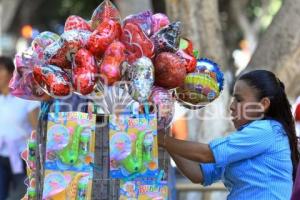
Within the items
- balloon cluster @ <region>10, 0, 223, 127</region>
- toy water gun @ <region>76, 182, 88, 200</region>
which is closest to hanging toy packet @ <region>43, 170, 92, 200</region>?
toy water gun @ <region>76, 182, 88, 200</region>

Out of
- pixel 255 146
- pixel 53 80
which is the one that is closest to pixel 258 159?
pixel 255 146

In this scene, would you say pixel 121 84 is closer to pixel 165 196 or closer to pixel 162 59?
pixel 162 59

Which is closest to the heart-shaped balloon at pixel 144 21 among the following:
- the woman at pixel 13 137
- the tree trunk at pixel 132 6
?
the woman at pixel 13 137

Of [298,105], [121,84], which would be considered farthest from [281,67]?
[121,84]

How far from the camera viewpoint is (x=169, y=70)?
11.3ft

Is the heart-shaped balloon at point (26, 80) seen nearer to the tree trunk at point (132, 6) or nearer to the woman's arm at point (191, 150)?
the woman's arm at point (191, 150)

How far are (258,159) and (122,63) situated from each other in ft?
2.51

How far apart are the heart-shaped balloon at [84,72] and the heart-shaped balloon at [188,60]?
44 cm

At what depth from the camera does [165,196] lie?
3.38 meters

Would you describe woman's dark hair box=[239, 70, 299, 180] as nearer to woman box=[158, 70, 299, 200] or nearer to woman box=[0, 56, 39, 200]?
woman box=[158, 70, 299, 200]

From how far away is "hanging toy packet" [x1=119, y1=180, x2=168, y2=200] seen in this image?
131 inches

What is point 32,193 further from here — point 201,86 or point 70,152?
point 201,86

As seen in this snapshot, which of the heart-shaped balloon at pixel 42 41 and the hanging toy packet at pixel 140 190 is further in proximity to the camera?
the heart-shaped balloon at pixel 42 41

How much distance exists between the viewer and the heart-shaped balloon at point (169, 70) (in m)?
3.47
